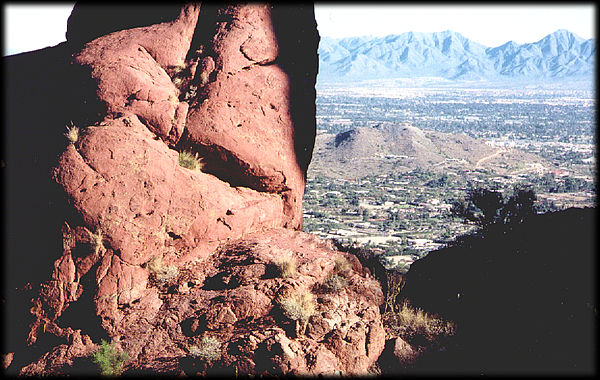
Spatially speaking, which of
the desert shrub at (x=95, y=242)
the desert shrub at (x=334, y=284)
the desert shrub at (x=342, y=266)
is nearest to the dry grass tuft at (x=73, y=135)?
the desert shrub at (x=95, y=242)

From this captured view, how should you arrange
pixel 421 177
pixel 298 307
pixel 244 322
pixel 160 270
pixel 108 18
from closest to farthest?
pixel 298 307, pixel 244 322, pixel 160 270, pixel 108 18, pixel 421 177

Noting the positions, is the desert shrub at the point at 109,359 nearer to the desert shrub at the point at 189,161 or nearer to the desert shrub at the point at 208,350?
the desert shrub at the point at 208,350

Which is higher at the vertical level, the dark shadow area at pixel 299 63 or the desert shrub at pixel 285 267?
the dark shadow area at pixel 299 63

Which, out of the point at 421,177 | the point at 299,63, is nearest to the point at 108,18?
the point at 299,63

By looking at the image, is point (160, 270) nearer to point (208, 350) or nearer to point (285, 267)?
point (208, 350)

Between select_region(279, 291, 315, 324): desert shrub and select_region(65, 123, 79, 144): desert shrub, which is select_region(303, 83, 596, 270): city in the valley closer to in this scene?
select_region(279, 291, 315, 324): desert shrub

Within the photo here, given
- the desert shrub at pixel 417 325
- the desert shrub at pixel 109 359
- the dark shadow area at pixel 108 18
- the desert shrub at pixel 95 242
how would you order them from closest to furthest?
the desert shrub at pixel 109 359 < the desert shrub at pixel 95 242 < the desert shrub at pixel 417 325 < the dark shadow area at pixel 108 18

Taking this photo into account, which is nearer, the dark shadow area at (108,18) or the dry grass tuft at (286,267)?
the dry grass tuft at (286,267)
